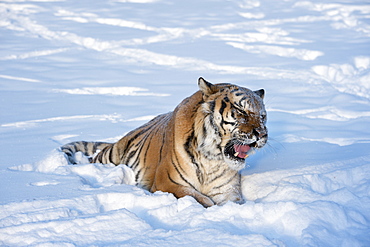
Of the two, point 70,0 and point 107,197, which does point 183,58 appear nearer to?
point 107,197

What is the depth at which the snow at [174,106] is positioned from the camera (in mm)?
2518

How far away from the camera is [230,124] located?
314cm

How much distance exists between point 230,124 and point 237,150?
0.63ft

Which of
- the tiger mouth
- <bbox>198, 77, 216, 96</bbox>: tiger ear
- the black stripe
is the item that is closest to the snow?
the tiger mouth

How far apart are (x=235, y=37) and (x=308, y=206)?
7.79 m

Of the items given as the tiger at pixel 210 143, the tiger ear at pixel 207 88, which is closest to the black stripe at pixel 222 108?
the tiger at pixel 210 143

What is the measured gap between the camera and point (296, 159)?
393 centimetres

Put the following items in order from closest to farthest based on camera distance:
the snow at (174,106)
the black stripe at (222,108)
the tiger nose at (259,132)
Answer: the snow at (174,106), the tiger nose at (259,132), the black stripe at (222,108)

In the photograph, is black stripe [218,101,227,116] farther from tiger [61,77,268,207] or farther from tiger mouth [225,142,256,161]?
tiger mouth [225,142,256,161]

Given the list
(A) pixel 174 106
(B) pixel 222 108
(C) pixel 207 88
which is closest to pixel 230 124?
(B) pixel 222 108

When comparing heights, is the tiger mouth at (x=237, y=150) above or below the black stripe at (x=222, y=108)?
below

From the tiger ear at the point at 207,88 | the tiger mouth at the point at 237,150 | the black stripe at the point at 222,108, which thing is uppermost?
the tiger ear at the point at 207,88

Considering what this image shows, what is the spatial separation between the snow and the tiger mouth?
151 mm

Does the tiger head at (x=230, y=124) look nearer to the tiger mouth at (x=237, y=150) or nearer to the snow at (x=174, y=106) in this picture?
the tiger mouth at (x=237, y=150)
